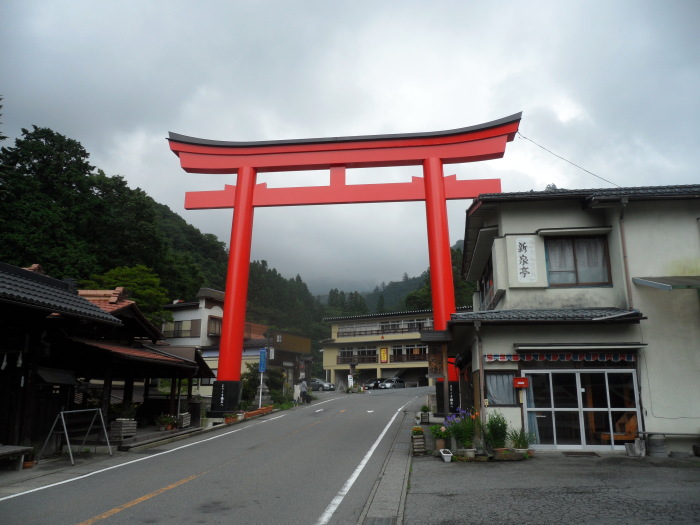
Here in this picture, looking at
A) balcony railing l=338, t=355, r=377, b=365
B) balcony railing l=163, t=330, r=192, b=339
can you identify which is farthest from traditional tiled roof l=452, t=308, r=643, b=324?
balcony railing l=338, t=355, r=377, b=365

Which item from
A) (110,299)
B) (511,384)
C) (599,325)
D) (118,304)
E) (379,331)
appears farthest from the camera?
(379,331)

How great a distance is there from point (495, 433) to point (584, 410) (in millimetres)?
2339

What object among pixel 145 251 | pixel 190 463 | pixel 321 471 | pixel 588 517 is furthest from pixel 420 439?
pixel 145 251

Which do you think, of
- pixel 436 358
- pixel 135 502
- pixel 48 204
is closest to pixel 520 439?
pixel 436 358

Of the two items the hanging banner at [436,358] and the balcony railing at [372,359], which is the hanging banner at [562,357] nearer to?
the hanging banner at [436,358]

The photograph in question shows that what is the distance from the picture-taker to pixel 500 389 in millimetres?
12477

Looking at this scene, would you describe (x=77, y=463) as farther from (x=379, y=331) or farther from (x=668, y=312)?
(x=379, y=331)

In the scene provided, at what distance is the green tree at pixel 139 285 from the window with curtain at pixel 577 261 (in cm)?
2651

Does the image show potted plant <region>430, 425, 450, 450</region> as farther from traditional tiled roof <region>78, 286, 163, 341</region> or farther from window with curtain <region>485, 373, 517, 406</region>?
traditional tiled roof <region>78, 286, 163, 341</region>

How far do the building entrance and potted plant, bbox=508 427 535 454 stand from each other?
0.72ft

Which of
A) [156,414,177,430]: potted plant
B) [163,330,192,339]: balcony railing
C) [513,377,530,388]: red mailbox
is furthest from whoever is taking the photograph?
Result: [163,330,192,339]: balcony railing

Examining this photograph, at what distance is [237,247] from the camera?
2236 centimetres

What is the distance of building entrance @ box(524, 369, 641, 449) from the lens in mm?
12047

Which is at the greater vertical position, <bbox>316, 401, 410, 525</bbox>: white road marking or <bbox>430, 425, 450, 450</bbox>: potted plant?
<bbox>430, 425, 450, 450</bbox>: potted plant
